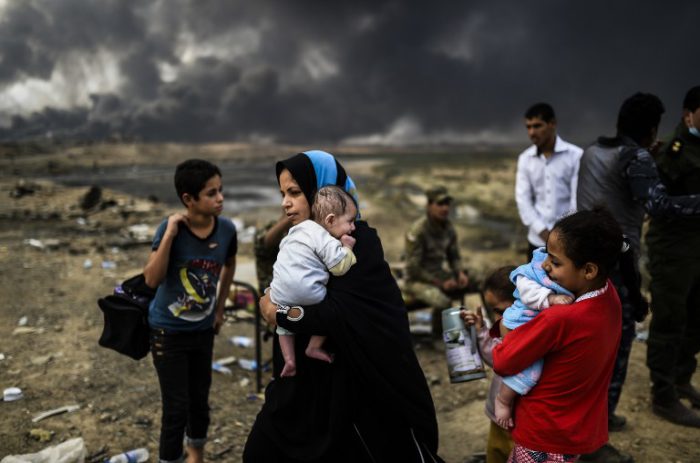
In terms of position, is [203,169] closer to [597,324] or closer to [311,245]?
[311,245]

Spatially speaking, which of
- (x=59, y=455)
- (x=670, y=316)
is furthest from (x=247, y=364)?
(x=670, y=316)

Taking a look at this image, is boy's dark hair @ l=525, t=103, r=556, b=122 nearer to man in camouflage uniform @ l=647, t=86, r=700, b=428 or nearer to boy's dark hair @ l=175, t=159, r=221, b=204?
man in camouflage uniform @ l=647, t=86, r=700, b=428

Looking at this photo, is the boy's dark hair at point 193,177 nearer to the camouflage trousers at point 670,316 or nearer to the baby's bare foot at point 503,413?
the baby's bare foot at point 503,413

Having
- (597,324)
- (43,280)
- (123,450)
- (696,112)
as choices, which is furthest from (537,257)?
(43,280)

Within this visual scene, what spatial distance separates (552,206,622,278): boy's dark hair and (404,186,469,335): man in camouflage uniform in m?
3.85

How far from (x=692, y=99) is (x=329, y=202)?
3.05 m

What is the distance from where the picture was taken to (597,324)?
6.41ft

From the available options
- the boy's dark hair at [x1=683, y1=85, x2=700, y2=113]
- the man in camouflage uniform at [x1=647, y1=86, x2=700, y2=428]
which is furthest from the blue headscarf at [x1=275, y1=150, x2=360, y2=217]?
the boy's dark hair at [x1=683, y1=85, x2=700, y2=113]

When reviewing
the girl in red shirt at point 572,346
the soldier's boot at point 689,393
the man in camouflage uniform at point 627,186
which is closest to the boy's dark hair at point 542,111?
the man in camouflage uniform at point 627,186

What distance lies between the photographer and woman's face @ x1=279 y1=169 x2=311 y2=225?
83.4 inches

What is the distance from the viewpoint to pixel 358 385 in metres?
1.99

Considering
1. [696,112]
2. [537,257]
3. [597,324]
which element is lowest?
[597,324]

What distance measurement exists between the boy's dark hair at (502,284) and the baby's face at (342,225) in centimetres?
96

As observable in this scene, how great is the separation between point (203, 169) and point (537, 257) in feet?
6.81
